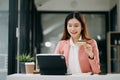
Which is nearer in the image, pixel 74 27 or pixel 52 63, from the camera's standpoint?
pixel 52 63

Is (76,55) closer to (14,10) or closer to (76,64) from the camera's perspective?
(76,64)

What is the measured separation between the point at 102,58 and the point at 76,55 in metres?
5.56

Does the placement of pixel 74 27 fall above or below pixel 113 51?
above

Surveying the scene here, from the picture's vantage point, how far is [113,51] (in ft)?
23.4

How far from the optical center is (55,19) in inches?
327

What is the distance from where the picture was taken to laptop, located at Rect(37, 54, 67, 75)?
2.01m

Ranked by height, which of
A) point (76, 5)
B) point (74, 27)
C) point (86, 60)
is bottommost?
point (86, 60)

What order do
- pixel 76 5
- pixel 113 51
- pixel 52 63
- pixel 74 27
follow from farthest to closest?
pixel 76 5
pixel 113 51
pixel 74 27
pixel 52 63

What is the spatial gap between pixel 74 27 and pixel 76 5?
5.33 metres

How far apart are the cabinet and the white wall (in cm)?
124

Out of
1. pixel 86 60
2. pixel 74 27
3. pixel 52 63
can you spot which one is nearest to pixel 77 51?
pixel 86 60

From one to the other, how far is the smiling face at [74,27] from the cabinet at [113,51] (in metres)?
4.30

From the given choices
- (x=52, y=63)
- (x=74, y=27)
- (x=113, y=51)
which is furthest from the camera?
(x=113, y=51)

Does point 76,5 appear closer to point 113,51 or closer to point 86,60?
point 113,51
